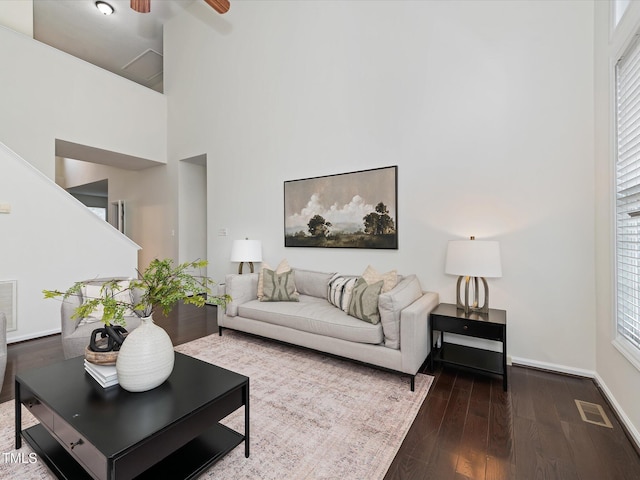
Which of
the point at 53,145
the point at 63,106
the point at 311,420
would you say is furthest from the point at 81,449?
the point at 63,106

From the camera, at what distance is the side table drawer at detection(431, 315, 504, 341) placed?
7.40ft

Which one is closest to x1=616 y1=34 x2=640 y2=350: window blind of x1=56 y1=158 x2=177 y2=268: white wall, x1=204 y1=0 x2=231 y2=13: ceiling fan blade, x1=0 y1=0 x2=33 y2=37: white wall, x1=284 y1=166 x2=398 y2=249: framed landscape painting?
x1=284 y1=166 x2=398 y2=249: framed landscape painting

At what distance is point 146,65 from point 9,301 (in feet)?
19.2

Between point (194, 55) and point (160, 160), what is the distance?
78.0 inches

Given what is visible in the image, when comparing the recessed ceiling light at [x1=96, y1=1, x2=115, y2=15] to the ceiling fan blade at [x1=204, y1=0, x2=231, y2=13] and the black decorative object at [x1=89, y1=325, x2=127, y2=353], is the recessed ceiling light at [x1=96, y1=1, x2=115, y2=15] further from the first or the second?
the black decorative object at [x1=89, y1=325, x2=127, y2=353]

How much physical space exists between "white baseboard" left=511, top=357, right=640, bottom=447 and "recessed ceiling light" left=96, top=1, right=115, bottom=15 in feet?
25.2

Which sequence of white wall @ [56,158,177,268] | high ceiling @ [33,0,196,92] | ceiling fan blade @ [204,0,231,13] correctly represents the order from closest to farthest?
ceiling fan blade @ [204,0,231,13] < high ceiling @ [33,0,196,92] < white wall @ [56,158,177,268]

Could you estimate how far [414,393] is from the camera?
2.18 meters

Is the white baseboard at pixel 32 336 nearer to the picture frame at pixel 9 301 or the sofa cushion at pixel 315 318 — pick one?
the picture frame at pixel 9 301

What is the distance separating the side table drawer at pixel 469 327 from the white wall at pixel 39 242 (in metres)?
4.27

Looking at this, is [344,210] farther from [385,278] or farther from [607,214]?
[607,214]

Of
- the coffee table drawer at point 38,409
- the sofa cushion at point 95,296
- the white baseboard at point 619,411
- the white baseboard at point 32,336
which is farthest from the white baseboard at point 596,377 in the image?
the white baseboard at point 32,336

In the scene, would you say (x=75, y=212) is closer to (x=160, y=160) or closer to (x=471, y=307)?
(x=160, y=160)

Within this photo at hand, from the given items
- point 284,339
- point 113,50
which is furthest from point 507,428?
point 113,50
